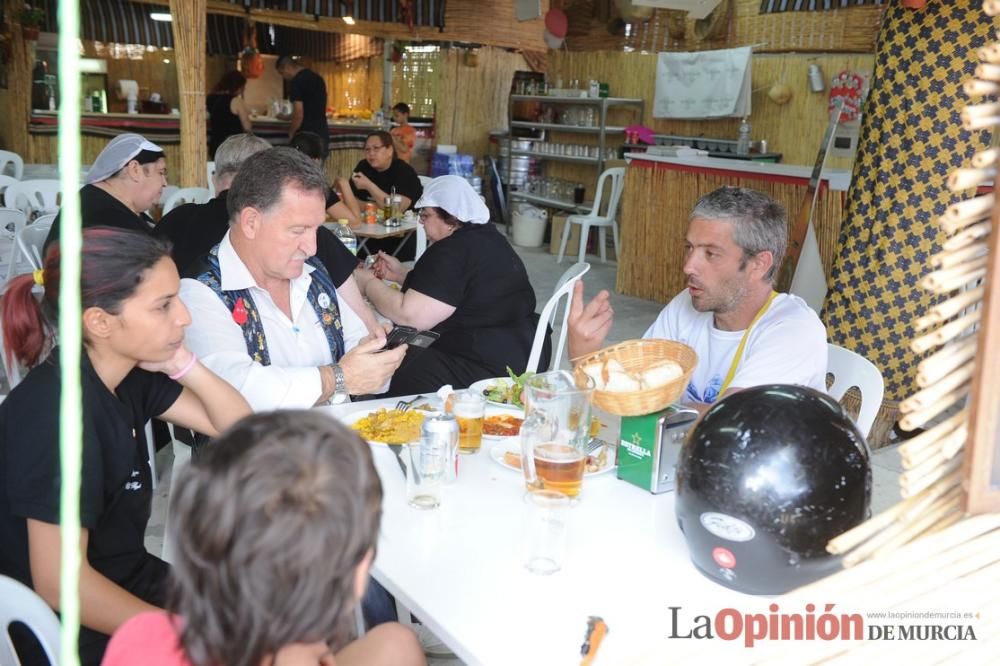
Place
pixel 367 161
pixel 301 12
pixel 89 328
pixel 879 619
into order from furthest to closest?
pixel 301 12 < pixel 367 161 < pixel 89 328 < pixel 879 619

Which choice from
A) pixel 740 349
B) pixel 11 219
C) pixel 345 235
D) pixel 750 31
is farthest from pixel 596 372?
pixel 750 31

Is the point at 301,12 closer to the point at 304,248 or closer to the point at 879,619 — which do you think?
the point at 304,248

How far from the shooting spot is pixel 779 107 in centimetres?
1009

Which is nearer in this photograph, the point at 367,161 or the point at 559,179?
the point at 367,161

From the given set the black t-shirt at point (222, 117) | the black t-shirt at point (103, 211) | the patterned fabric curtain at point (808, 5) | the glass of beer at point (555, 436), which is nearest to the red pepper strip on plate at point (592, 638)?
the glass of beer at point (555, 436)

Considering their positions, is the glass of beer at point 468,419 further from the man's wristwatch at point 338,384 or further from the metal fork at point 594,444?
the man's wristwatch at point 338,384

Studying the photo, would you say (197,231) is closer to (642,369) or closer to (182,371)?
(182,371)

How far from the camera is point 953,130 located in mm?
4125

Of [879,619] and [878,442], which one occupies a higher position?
[879,619]

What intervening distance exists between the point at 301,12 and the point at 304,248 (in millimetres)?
9350

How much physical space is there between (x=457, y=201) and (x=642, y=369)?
6.02 ft

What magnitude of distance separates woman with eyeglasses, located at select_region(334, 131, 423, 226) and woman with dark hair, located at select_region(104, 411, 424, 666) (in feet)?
19.0

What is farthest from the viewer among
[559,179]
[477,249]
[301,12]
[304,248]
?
[559,179]

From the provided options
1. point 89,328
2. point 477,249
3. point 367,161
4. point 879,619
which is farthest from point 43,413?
point 367,161
